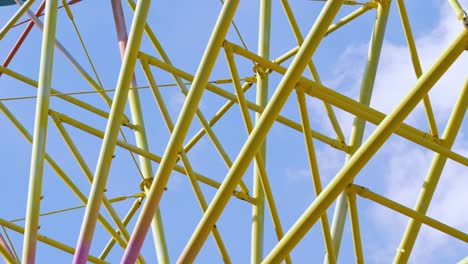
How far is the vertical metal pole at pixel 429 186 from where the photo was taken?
14430 millimetres

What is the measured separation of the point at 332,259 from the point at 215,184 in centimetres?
318

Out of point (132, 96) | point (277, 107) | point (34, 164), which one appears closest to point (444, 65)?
point (277, 107)

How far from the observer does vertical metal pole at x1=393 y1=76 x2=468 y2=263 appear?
14430mm

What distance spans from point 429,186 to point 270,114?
484 centimetres

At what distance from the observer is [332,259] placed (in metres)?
13.9

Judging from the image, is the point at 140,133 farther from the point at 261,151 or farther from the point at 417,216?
the point at 417,216

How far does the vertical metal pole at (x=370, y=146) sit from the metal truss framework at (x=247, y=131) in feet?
0.04

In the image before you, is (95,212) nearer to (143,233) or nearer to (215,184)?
(143,233)

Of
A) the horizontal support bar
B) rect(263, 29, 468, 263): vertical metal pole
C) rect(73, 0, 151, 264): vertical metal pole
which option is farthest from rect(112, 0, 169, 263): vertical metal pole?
rect(263, 29, 468, 263): vertical metal pole

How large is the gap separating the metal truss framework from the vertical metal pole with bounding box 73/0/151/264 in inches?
0.5

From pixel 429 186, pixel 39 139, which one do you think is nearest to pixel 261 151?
pixel 429 186

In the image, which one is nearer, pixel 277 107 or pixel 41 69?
pixel 277 107

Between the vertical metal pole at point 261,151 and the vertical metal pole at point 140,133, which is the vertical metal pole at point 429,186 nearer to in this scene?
the vertical metal pole at point 261,151

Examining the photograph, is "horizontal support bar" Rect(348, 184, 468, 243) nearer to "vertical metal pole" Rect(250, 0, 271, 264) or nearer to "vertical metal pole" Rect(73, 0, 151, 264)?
"vertical metal pole" Rect(250, 0, 271, 264)
